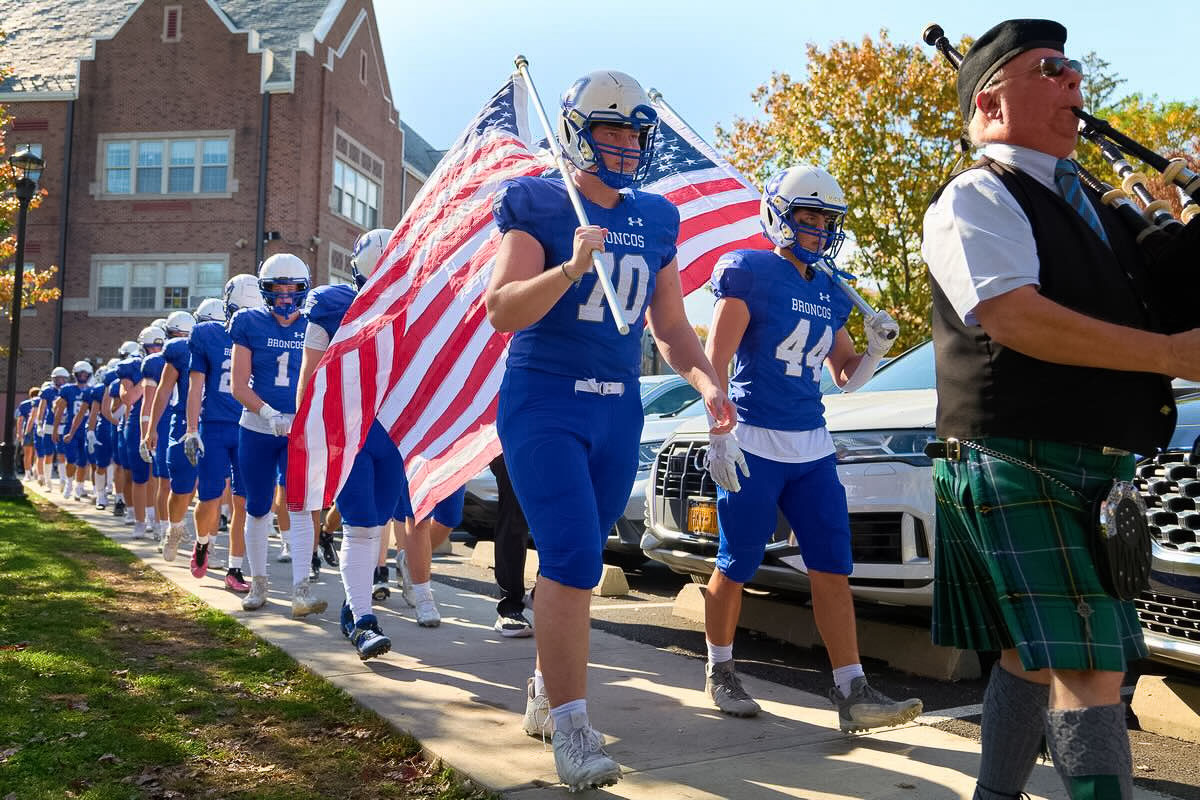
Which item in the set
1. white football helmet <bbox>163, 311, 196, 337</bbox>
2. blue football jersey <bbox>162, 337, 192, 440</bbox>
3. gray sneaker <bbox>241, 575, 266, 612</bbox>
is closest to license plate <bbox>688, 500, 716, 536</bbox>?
gray sneaker <bbox>241, 575, 266, 612</bbox>

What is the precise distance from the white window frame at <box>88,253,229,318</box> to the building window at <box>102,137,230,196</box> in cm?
196

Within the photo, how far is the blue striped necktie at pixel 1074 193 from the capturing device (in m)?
2.57

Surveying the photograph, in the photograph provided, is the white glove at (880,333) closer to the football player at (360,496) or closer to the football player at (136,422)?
the football player at (360,496)

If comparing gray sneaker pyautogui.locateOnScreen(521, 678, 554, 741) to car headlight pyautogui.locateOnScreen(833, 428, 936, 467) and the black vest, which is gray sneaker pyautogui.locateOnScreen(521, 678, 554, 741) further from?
the black vest

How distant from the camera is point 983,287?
7.96 ft

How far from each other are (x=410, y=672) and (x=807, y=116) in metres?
18.6

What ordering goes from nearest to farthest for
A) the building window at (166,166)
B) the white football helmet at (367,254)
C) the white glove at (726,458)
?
the white glove at (726,458)
the white football helmet at (367,254)
the building window at (166,166)

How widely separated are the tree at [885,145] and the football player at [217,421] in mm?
14526

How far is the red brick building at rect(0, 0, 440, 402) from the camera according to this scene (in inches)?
1364

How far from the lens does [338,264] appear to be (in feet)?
120

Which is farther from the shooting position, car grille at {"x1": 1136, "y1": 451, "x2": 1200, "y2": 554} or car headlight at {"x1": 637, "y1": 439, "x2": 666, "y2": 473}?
car headlight at {"x1": 637, "y1": 439, "x2": 666, "y2": 473}

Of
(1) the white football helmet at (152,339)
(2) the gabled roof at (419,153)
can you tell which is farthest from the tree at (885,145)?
(2) the gabled roof at (419,153)

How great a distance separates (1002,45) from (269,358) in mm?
6104

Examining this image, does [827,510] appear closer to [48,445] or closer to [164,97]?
[48,445]
